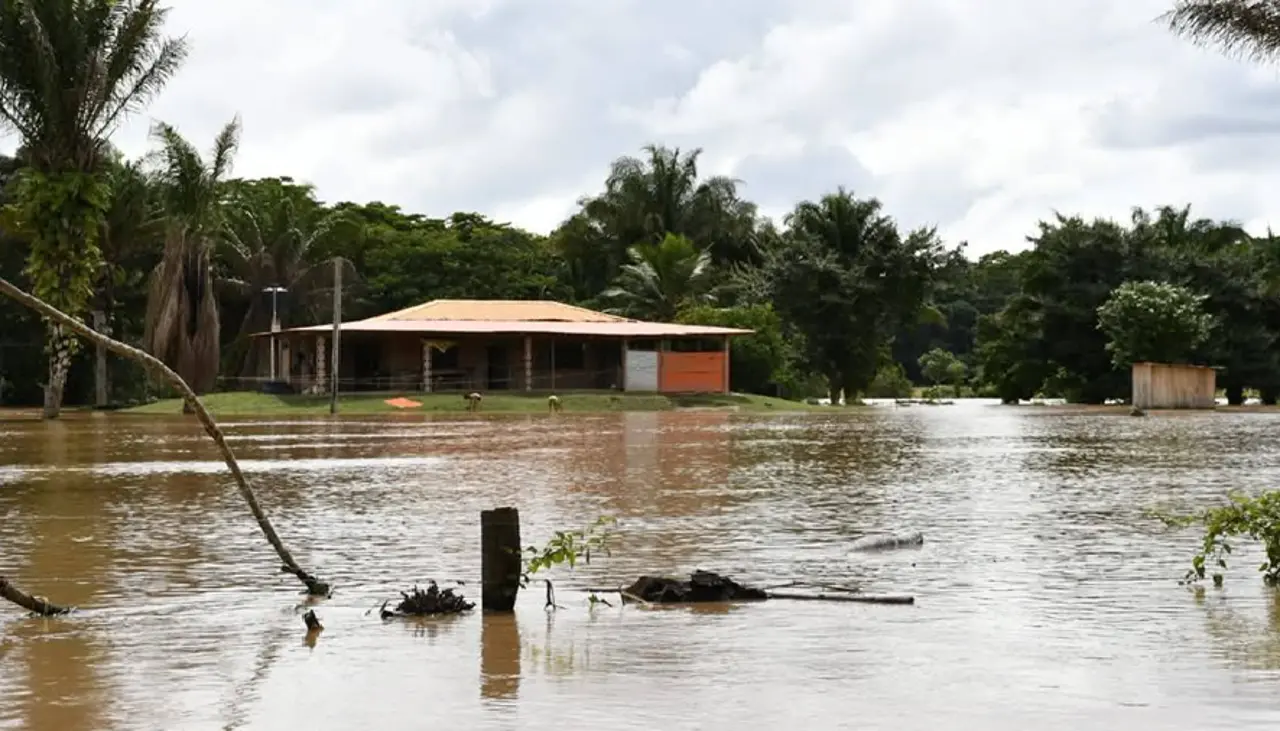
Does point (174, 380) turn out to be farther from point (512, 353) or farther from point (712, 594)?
point (512, 353)

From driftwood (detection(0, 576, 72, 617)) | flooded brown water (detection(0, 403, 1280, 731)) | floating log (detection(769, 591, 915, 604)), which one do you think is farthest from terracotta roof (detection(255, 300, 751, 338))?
floating log (detection(769, 591, 915, 604))

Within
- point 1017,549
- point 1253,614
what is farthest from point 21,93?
point 1253,614

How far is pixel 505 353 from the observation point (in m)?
57.5

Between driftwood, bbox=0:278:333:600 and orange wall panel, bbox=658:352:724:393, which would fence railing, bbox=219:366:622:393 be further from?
driftwood, bbox=0:278:333:600

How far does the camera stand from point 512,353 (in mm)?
57344

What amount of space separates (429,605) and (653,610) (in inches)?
52.4

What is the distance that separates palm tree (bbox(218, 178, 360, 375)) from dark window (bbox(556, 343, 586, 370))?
10.8 metres

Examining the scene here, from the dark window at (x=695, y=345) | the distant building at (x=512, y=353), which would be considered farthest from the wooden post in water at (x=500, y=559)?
the dark window at (x=695, y=345)

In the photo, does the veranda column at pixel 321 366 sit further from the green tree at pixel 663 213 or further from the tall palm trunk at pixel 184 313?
Answer: the green tree at pixel 663 213

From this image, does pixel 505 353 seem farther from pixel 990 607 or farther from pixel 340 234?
pixel 990 607

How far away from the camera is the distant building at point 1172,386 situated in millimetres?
51469

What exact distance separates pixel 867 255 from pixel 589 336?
546 inches

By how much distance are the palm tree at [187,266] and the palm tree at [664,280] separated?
1800 cm

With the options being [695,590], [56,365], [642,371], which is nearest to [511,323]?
[642,371]
